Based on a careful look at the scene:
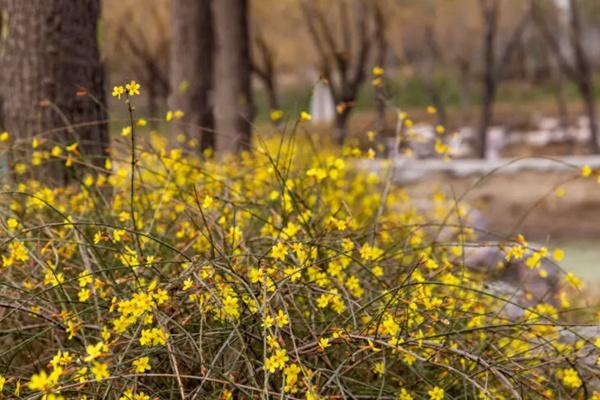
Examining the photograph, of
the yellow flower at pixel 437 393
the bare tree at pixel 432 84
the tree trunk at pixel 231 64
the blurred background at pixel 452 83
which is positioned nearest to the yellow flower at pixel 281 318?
the yellow flower at pixel 437 393

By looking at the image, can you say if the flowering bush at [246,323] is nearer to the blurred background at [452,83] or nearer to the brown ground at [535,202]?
the blurred background at [452,83]

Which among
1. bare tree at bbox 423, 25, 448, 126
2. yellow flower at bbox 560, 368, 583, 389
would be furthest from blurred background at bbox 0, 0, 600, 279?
yellow flower at bbox 560, 368, 583, 389

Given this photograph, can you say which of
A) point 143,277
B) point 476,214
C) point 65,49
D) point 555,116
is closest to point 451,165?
point 476,214

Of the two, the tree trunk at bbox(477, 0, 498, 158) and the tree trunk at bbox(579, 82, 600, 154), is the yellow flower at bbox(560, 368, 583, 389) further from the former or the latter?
the tree trunk at bbox(579, 82, 600, 154)

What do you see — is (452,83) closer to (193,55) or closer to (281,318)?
(193,55)

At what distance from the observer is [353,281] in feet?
8.96

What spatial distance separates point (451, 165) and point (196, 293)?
826cm

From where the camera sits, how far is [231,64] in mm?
8961

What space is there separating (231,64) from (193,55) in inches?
15.9

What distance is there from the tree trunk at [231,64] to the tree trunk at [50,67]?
151 inches

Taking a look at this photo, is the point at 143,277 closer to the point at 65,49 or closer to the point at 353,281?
the point at 353,281

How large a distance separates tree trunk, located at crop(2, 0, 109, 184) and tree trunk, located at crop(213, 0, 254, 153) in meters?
3.83

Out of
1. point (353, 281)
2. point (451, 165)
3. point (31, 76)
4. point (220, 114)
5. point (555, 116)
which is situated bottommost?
point (555, 116)

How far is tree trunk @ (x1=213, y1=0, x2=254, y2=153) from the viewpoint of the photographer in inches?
345
